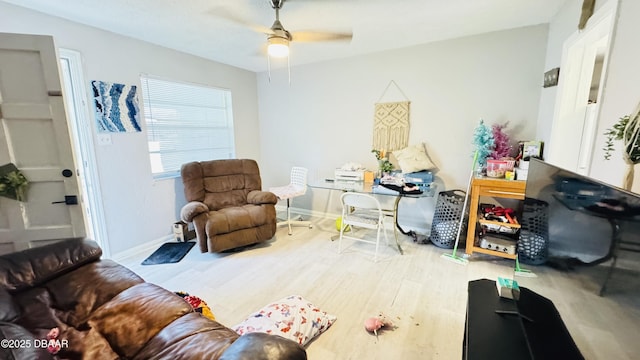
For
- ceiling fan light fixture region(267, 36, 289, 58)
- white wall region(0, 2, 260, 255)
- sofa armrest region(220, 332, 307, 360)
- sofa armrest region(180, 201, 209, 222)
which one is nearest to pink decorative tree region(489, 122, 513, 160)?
ceiling fan light fixture region(267, 36, 289, 58)

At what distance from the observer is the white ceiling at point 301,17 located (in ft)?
6.93

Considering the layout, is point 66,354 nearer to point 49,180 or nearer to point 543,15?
point 49,180

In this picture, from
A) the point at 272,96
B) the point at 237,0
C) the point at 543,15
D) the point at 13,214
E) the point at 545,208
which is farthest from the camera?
the point at 272,96

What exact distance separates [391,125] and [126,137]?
3.24 m

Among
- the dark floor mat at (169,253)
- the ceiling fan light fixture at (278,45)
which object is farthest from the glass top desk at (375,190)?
the dark floor mat at (169,253)

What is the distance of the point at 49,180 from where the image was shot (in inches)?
76.2

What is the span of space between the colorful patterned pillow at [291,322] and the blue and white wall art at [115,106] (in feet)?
8.28

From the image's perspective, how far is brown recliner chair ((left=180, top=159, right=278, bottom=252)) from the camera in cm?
289

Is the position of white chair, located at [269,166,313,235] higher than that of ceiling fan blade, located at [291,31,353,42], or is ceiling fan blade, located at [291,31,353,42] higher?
ceiling fan blade, located at [291,31,353,42]

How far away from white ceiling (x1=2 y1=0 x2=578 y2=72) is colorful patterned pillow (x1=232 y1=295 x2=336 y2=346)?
2351 mm

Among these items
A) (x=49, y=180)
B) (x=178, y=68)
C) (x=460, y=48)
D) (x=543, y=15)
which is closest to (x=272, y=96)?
(x=178, y=68)

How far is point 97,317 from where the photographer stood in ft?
4.44

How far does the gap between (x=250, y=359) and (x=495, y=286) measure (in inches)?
54.9

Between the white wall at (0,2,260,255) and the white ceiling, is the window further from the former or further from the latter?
the white ceiling
